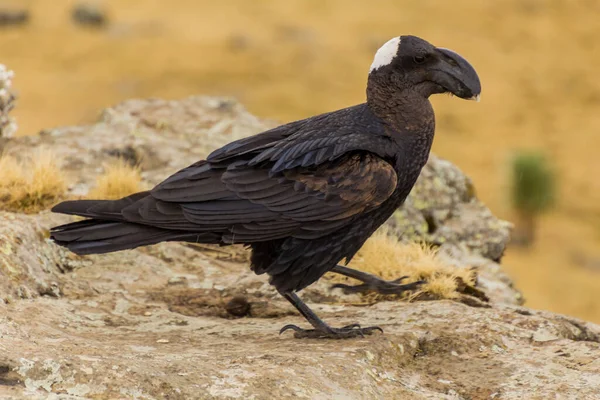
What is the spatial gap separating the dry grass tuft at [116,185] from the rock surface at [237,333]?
0.22m

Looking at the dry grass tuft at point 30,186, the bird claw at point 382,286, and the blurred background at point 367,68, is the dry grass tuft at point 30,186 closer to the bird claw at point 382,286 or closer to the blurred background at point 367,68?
the bird claw at point 382,286

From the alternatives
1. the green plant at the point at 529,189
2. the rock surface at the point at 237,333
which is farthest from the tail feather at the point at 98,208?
the green plant at the point at 529,189

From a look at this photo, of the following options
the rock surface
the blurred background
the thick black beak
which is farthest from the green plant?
the thick black beak

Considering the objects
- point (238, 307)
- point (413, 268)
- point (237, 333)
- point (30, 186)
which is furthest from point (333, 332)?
point (30, 186)

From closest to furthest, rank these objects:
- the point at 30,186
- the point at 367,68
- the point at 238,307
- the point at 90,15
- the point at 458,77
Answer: the point at 458,77 → the point at 238,307 → the point at 30,186 → the point at 367,68 → the point at 90,15

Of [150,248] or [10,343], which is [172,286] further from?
[10,343]

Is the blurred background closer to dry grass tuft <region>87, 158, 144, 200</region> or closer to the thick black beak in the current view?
dry grass tuft <region>87, 158, 144, 200</region>

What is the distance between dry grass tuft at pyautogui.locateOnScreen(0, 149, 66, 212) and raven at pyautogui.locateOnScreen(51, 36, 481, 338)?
1.57 m

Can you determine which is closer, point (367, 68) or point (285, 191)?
point (285, 191)

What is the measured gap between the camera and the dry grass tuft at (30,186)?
6.46 metres

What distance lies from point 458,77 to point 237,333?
1.94m

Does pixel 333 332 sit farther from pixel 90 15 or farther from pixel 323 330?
pixel 90 15

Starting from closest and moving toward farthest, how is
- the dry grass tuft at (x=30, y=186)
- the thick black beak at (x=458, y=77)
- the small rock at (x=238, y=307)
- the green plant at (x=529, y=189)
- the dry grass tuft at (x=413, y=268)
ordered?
the thick black beak at (x=458, y=77), the small rock at (x=238, y=307), the dry grass tuft at (x=413, y=268), the dry grass tuft at (x=30, y=186), the green plant at (x=529, y=189)

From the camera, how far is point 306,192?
5066 mm
